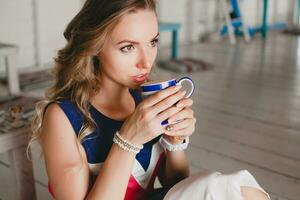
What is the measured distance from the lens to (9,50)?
290 cm

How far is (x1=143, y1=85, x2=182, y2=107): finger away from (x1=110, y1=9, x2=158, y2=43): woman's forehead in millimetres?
149

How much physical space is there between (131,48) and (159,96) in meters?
0.16

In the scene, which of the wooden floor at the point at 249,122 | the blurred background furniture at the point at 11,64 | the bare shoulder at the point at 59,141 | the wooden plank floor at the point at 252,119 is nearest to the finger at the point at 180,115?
the bare shoulder at the point at 59,141

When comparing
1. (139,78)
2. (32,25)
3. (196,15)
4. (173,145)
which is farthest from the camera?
(196,15)

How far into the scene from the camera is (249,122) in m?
2.66

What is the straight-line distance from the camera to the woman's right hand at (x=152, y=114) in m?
0.87

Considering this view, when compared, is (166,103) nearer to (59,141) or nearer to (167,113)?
(167,113)

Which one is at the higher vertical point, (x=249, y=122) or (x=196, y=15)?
(x=196, y=15)

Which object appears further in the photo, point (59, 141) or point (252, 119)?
point (252, 119)

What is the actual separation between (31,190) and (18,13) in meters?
2.76

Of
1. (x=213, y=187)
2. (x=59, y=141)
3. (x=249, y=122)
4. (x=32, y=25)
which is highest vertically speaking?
(x=32, y=25)

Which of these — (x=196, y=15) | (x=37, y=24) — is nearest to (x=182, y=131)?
(x=37, y=24)

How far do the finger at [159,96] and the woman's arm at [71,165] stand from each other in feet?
0.43

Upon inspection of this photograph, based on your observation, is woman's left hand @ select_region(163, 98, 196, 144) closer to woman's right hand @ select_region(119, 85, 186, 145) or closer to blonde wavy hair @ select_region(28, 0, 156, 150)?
woman's right hand @ select_region(119, 85, 186, 145)
